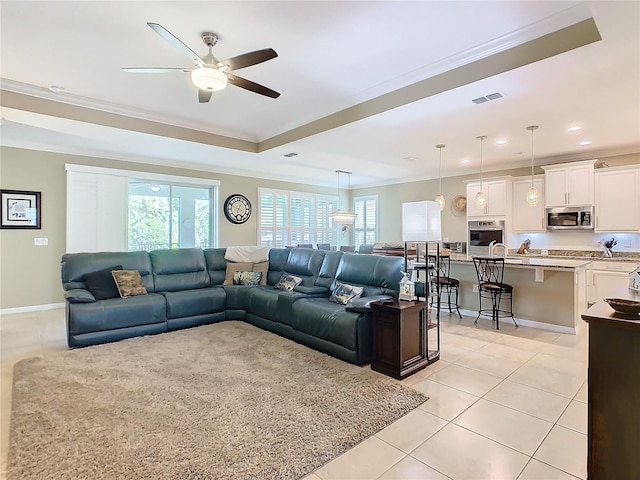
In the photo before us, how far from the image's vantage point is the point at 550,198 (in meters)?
6.12

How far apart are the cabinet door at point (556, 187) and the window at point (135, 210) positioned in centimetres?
658

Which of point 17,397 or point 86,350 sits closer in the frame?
point 17,397

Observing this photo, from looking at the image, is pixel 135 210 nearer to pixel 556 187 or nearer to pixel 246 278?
pixel 246 278

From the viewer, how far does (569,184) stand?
5.90 m

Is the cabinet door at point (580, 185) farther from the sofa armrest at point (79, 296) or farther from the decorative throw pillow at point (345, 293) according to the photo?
the sofa armrest at point (79, 296)

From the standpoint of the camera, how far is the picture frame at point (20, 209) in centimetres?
523

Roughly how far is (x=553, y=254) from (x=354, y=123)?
4866mm

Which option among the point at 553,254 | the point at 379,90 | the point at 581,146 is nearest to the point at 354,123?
the point at 379,90

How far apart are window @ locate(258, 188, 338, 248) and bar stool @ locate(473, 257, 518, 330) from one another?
4904mm

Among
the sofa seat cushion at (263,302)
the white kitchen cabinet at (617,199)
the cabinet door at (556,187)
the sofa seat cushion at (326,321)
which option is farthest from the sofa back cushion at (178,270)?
the white kitchen cabinet at (617,199)

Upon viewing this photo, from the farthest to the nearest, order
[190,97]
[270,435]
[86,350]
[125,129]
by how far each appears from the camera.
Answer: [125,129] < [190,97] < [86,350] < [270,435]

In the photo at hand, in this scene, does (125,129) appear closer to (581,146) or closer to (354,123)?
(354,123)

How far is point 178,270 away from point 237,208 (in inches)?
116

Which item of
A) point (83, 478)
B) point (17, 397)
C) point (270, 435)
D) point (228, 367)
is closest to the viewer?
point (83, 478)
